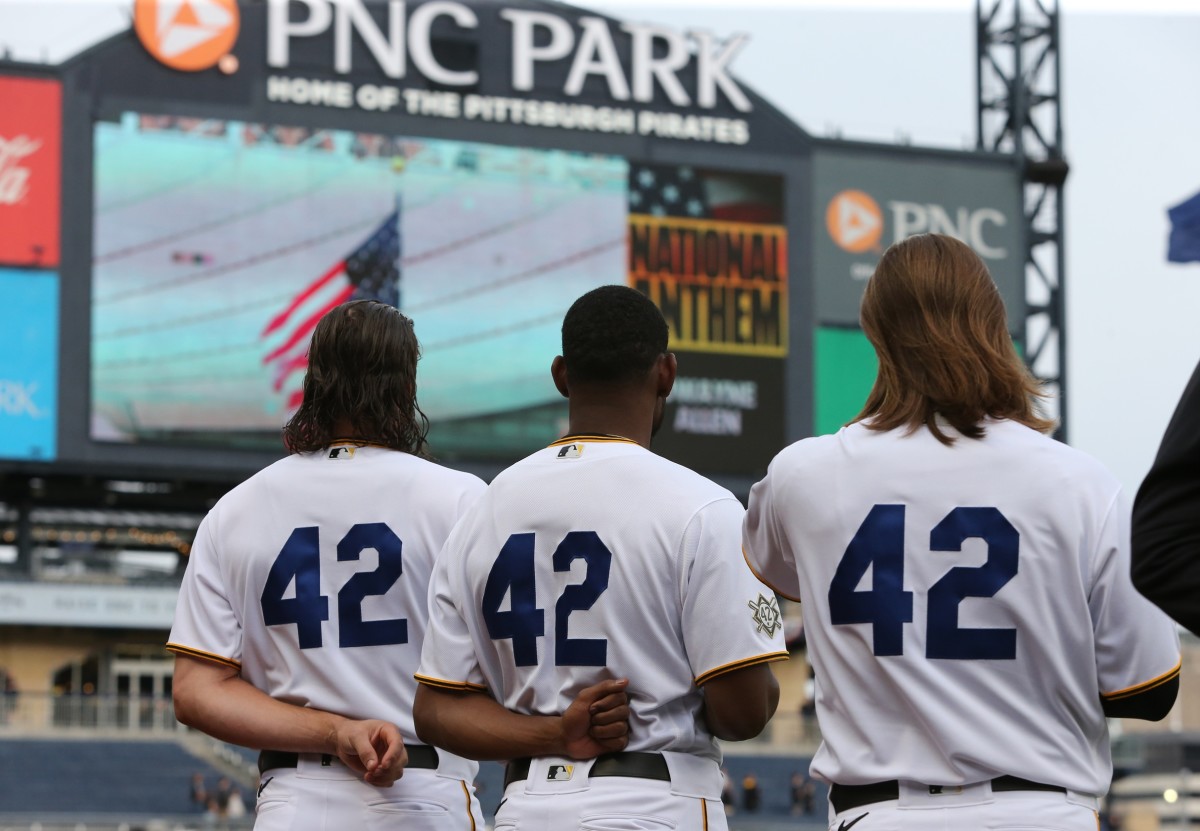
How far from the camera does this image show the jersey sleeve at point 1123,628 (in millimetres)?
3055

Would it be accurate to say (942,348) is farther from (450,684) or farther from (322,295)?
(322,295)

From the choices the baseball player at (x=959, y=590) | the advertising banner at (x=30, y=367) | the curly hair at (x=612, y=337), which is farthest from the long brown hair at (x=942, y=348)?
the advertising banner at (x=30, y=367)

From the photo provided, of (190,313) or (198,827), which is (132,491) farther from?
(198,827)

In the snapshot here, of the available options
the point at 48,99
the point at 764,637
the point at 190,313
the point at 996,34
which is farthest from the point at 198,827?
the point at 996,34

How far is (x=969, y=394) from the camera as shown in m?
3.17

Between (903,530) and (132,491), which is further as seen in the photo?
(132,491)

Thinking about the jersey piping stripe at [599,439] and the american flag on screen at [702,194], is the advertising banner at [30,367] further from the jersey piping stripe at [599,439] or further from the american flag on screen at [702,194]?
the jersey piping stripe at [599,439]

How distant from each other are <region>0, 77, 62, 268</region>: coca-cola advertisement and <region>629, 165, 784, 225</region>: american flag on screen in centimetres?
943

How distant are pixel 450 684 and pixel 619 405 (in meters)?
0.63

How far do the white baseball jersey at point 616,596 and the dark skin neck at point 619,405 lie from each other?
0.05 metres

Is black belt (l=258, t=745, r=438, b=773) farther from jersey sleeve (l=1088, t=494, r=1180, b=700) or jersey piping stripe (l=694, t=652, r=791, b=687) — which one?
jersey sleeve (l=1088, t=494, r=1180, b=700)

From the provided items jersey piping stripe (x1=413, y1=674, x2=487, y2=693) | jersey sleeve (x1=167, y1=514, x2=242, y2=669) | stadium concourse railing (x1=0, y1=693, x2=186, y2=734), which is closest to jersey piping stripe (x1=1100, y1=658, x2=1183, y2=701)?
jersey piping stripe (x1=413, y1=674, x2=487, y2=693)

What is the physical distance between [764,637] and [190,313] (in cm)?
2745

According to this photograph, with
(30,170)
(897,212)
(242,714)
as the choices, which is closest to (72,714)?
(30,170)
